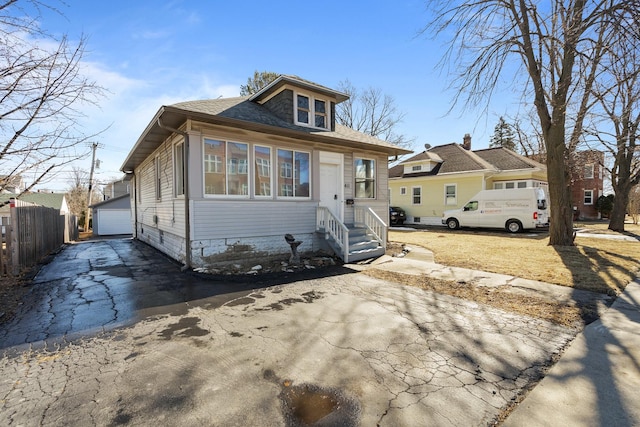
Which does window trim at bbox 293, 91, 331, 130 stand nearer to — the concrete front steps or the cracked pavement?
the concrete front steps

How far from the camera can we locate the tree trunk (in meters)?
10.2

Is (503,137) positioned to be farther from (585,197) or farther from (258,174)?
(258,174)

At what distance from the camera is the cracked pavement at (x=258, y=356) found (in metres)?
2.29

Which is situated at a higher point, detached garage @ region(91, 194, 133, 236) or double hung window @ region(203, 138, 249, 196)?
double hung window @ region(203, 138, 249, 196)

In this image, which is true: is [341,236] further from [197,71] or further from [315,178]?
[197,71]

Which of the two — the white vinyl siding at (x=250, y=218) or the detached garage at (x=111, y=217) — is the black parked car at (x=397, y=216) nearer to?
the white vinyl siding at (x=250, y=218)

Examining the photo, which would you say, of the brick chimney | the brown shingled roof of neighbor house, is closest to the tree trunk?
the brown shingled roof of neighbor house

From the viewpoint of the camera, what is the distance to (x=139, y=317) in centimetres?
427

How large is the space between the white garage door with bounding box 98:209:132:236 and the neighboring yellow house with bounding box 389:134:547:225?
76.8 feet

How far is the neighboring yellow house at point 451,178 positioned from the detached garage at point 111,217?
23442 mm

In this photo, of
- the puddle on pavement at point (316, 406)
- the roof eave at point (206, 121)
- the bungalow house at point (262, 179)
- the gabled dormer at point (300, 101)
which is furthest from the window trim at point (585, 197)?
the puddle on pavement at point (316, 406)

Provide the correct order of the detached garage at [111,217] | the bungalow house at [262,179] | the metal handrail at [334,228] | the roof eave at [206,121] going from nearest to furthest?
1. the roof eave at [206,121]
2. the bungalow house at [262,179]
3. the metal handrail at [334,228]
4. the detached garage at [111,217]

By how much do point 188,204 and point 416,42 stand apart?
337 inches

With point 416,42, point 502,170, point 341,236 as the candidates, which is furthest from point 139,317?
point 502,170
